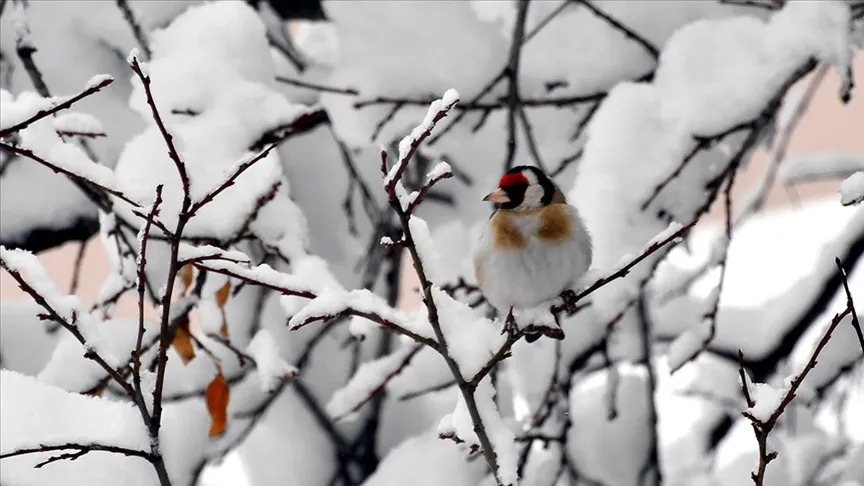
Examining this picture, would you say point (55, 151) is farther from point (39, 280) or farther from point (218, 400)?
point (218, 400)

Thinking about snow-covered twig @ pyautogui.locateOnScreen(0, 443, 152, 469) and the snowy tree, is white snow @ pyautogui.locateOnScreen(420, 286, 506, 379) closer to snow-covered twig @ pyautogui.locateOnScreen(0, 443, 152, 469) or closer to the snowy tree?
the snowy tree

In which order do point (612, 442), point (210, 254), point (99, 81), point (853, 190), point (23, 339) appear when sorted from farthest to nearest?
1. point (612, 442)
2. point (23, 339)
3. point (853, 190)
4. point (210, 254)
5. point (99, 81)

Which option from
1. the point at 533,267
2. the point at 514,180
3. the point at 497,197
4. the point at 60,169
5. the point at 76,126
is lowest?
the point at 60,169

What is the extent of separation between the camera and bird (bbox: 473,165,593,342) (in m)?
1.86

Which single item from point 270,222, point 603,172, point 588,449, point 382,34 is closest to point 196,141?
point 270,222

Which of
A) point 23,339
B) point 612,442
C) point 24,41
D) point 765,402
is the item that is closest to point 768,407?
point 765,402

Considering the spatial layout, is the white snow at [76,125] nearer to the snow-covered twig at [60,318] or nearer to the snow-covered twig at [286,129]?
the snow-covered twig at [286,129]

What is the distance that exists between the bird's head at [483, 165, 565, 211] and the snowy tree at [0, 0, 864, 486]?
6.2 inches

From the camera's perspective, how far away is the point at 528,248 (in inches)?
74.3

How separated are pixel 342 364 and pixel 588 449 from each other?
0.80m

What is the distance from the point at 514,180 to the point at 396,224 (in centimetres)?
112

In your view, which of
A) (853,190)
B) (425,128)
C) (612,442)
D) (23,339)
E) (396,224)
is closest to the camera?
(425,128)

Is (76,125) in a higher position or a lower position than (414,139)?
higher

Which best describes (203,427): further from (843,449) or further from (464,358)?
(843,449)
